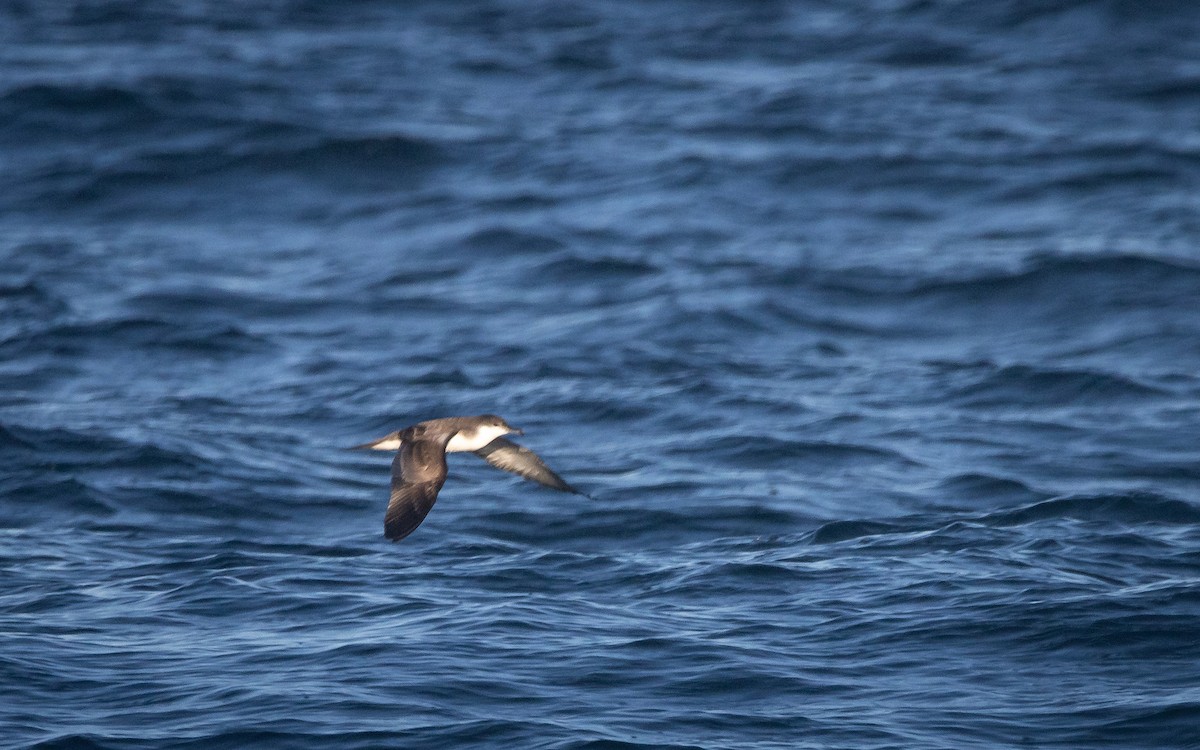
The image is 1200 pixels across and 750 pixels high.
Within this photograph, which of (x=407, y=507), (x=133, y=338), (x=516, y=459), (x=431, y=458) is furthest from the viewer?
(x=133, y=338)

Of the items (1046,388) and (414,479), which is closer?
(414,479)

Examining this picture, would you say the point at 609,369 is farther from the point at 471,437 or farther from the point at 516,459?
the point at 471,437

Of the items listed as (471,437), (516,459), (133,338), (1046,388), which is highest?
(471,437)

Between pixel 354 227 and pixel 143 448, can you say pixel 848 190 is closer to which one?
pixel 354 227

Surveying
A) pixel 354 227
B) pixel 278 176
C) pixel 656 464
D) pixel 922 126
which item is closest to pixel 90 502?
pixel 656 464

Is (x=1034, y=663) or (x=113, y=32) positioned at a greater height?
(x=113, y=32)

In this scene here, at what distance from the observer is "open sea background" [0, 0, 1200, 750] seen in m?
7.54

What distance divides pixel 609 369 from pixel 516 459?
538cm

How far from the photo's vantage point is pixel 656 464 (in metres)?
11.1

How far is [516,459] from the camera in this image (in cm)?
748

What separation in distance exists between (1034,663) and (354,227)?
985cm

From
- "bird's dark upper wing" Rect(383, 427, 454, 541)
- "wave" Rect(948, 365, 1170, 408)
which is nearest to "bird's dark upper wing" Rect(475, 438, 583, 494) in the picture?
"bird's dark upper wing" Rect(383, 427, 454, 541)

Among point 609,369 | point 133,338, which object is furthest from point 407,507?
point 133,338

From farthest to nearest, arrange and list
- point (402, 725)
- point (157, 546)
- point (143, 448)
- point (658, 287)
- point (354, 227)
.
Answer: point (354, 227) < point (658, 287) < point (143, 448) < point (157, 546) < point (402, 725)
